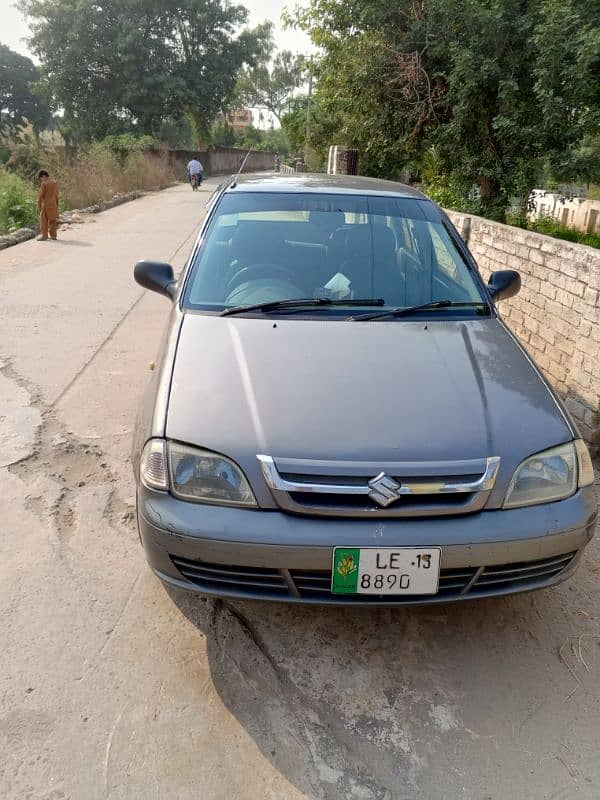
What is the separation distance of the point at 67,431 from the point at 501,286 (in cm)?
285

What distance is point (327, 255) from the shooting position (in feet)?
11.1

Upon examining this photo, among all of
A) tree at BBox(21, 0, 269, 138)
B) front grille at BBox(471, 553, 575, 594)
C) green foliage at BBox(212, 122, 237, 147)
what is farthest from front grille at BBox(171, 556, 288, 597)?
green foliage at BBox(212, 122, 237, 147)

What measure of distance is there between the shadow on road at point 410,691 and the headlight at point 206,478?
0.69m

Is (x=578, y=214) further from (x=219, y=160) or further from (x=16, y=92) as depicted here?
(x=16, y=92)

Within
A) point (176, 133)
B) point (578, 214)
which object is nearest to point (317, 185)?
point (578, 214)

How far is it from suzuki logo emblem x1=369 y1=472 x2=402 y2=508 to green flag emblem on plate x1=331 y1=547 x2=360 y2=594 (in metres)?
0.17

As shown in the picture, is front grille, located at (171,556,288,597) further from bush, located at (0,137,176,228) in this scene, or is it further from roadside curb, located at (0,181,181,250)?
bush, located at (0,137,176,228)

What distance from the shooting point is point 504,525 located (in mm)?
2172

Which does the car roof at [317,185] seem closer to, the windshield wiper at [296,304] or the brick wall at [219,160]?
the windshield wiper at [296,304]

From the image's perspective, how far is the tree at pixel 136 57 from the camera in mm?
36375

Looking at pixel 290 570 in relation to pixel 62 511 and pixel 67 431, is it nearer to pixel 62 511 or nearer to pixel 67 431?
pixel 62 511

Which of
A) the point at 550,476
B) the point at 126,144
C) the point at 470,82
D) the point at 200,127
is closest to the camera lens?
the point at 550,476

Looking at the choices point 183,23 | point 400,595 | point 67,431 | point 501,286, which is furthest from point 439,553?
point 183,23

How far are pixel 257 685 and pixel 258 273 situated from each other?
1933mm
